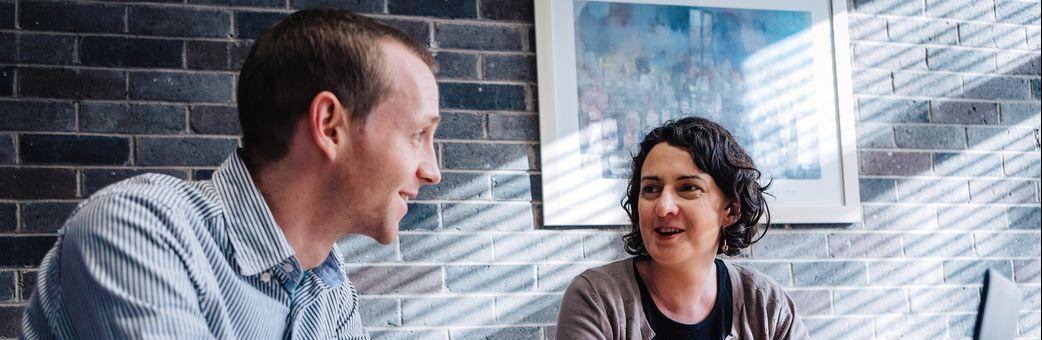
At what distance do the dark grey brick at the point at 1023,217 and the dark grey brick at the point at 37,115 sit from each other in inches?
106

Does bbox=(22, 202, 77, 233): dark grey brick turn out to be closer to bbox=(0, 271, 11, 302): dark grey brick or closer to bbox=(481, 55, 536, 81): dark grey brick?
bbox=(0, 271, 11, 302): dark grey brick

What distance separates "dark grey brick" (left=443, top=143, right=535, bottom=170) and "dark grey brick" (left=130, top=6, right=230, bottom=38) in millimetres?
641

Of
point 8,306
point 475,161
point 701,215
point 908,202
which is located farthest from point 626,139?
point 8,306

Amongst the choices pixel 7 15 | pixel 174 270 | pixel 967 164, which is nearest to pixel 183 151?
pixel 7 15

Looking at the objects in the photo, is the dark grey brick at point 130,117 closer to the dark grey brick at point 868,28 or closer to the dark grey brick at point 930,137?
the dark grey brick at point 868,28

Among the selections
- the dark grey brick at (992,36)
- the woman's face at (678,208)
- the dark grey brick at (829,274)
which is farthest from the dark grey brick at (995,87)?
the woman's face at (678,208)

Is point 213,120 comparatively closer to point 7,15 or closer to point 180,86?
point 180,86

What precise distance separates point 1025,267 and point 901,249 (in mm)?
466

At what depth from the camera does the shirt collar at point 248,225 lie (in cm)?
107

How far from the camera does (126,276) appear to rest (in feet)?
3.00

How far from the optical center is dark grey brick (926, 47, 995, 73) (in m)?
2.86

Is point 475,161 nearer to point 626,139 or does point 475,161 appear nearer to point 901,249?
point 626,139

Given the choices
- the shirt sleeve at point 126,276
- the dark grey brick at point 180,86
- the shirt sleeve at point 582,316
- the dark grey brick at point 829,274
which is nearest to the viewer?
the shirt sleeve at point 126,276

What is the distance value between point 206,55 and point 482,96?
2.31 ft
